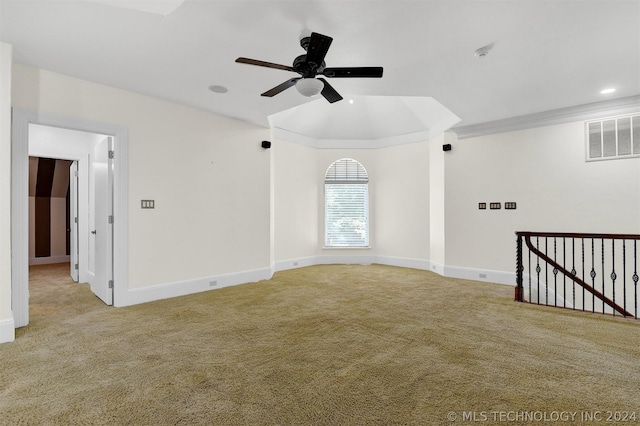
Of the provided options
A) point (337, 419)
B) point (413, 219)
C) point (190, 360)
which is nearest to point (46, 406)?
point (190, 360)

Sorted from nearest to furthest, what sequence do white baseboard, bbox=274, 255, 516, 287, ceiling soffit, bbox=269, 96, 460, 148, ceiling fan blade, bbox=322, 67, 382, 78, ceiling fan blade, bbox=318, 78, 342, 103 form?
ceiling fan blade, bbox=322, 67, 382, 78, ceiling fan blade, bbox=318, 78, 342, 103, white baseboard, bbox=274, 255, 516, 287, ceiling soffit, bbox=269, 96, 460, 148

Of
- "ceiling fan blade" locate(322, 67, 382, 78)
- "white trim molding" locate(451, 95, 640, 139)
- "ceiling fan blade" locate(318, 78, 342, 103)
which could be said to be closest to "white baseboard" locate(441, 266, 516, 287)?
"white trim molding" locate(451, 95, 640, 139)

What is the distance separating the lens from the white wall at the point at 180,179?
12.6 ft

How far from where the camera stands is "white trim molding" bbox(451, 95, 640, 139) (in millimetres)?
4586

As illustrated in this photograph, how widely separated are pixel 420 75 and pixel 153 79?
3.33 meters

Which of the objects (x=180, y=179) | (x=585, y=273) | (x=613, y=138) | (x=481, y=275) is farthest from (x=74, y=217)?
(x=613, y=138)

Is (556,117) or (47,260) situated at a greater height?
(556,117)

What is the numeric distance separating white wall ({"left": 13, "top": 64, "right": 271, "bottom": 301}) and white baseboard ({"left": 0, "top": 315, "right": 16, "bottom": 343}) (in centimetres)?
130

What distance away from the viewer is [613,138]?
4.69m

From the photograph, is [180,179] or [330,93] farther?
[180,179]

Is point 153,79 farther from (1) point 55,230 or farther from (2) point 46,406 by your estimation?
(1) point 55,230

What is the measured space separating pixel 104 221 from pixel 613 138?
769 centimetres

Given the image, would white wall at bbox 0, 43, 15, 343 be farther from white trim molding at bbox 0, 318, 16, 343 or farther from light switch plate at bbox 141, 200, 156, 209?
light switch plate at bbox 141, 200, 156, 209

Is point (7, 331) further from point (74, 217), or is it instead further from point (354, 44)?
point (354, 44)
